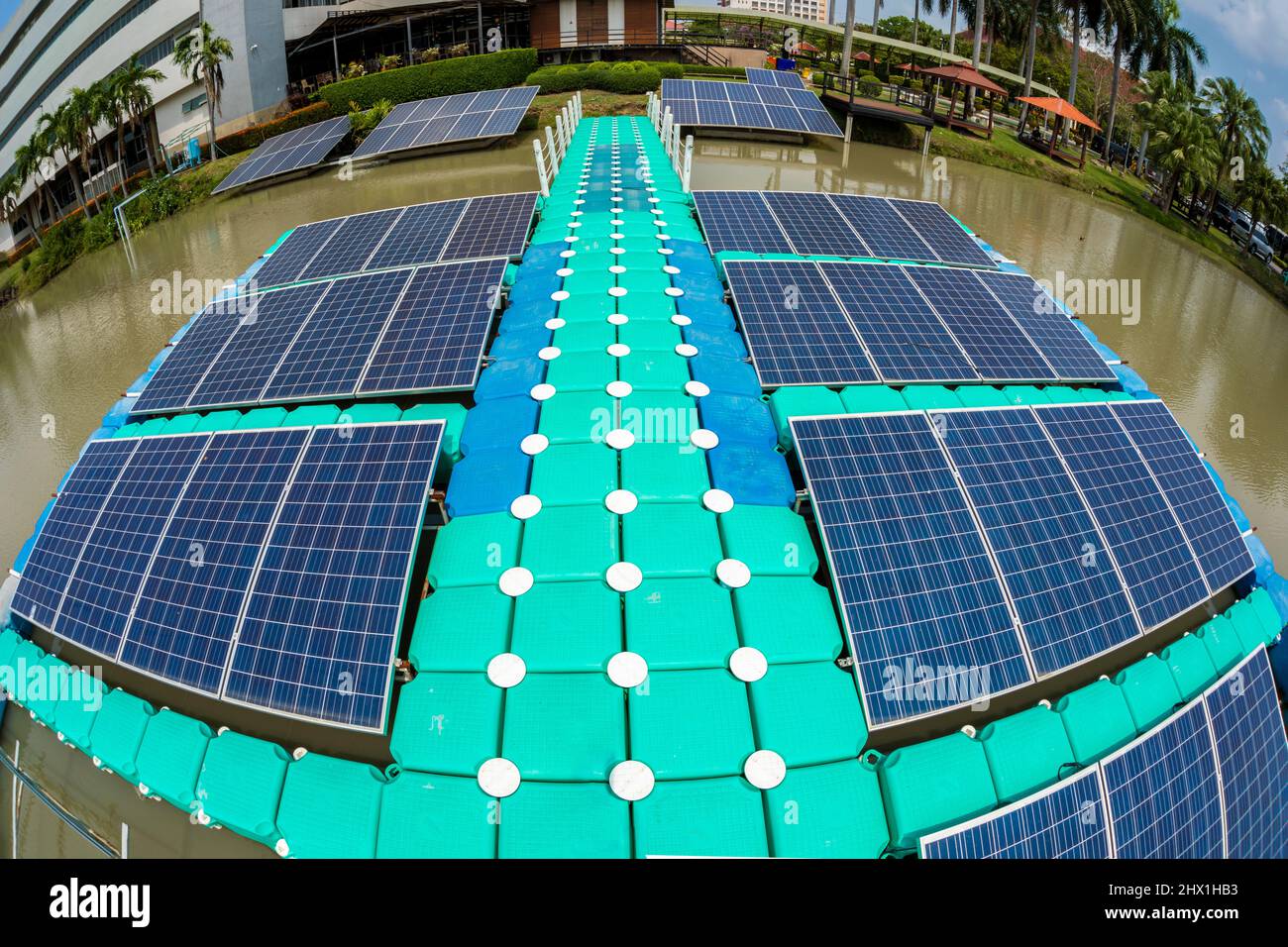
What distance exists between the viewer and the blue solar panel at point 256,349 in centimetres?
1044

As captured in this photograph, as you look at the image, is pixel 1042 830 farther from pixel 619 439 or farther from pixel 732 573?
pixel 619 439

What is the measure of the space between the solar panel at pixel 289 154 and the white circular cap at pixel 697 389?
1135 inches

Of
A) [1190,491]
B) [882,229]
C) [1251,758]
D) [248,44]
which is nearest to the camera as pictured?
[1251,758]

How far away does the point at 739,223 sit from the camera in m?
15.1

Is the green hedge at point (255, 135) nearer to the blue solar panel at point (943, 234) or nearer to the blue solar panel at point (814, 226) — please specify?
the blue solar panel at point (814, 226)

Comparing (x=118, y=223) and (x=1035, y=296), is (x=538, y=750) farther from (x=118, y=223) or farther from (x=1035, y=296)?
(x=118, y=223)

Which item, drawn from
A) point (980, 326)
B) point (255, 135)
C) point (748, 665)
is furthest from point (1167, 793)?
point (255, 135)

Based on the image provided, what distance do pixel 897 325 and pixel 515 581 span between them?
29.5ft

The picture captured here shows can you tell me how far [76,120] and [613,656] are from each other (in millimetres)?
52550

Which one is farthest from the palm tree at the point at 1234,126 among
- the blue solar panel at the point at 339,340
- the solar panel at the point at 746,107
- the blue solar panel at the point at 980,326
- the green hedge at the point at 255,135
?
the green hedge at the point at 255,135

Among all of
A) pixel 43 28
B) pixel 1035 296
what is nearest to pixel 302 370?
pixel 1035 296

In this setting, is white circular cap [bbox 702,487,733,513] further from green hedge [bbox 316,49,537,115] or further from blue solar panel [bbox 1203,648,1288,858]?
green hedge [bbox 316,49,537,115]

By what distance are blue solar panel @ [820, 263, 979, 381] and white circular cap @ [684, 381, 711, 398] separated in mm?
3259

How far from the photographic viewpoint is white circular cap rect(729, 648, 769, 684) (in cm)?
602
